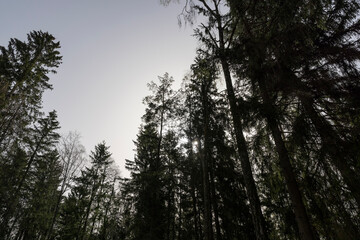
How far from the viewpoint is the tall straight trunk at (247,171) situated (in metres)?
4.02

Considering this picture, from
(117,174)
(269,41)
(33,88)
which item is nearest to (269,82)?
(269,41)

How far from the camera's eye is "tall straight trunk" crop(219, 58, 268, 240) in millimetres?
4023

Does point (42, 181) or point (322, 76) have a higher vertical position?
point (42, 181)

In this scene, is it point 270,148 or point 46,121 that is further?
point 46,121

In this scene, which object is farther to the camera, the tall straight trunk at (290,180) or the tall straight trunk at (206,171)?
the tall straight trunk at (206,171)

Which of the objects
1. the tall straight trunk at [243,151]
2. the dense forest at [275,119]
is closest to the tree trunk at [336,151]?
the dense forest at [275,119]

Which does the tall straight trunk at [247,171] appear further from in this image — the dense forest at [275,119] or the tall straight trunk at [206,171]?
the tall straight trunk at [206,171]

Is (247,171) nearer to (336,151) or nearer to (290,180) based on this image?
(290,180)

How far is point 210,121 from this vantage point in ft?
34.5

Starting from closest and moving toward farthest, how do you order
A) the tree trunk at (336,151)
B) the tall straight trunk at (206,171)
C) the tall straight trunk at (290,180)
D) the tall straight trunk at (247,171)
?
1. the tree trunk at (336,151)
2. the tall straight trunk at (247,171)
3. the tall straight trunk at (290,180)
4. the tall straight trunk at (206,171)

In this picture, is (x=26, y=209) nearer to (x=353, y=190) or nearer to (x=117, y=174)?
(x=117, y=174)

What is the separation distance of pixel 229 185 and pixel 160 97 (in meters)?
8.75

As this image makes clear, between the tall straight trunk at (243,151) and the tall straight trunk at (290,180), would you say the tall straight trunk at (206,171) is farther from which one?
the tall straight trunk at (290,180)

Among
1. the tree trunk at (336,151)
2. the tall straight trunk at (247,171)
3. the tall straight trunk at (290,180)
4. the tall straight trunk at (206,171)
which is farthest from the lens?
the tall straight trunk at (206,171)
